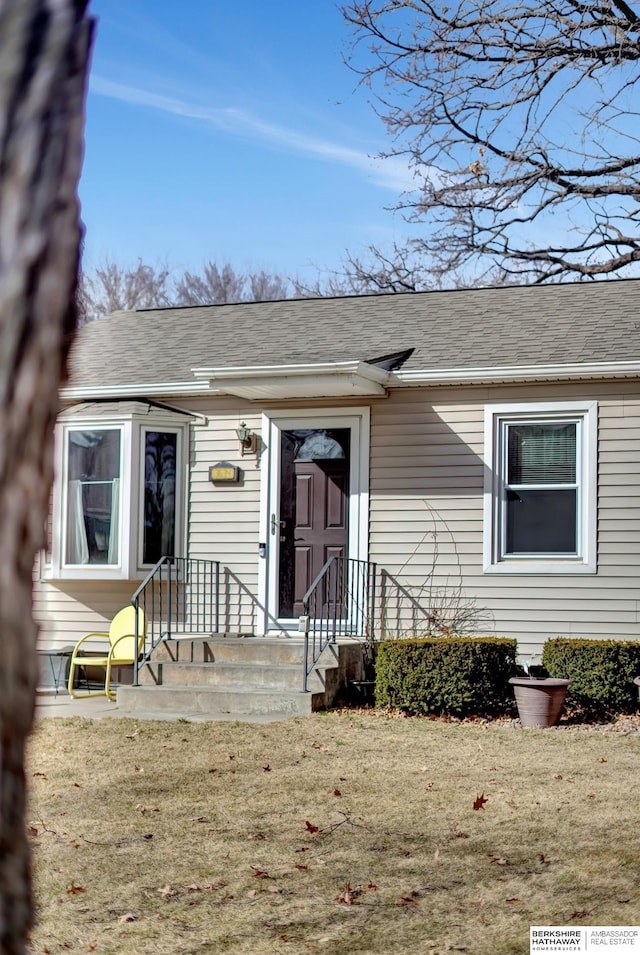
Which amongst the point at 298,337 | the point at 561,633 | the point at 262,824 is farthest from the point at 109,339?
the point at 262,824

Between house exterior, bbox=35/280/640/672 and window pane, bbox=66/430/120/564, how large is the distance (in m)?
0.02

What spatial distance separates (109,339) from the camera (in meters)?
15.0

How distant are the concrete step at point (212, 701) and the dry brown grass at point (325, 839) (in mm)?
888

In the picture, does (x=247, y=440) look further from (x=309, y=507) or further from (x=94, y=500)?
(x=94, y=500)

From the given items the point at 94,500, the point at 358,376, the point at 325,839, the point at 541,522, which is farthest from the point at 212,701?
the point at 325,839

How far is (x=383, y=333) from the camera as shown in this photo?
514 inches

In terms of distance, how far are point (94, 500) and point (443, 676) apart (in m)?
4.75

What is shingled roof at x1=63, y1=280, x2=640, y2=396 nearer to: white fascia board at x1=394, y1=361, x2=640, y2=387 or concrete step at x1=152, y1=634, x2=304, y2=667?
white fascia board at x1=394, y1=361, x2=640, y2=387

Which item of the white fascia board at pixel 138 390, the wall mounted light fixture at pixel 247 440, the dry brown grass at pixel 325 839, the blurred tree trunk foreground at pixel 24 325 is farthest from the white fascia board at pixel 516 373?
the blurred tree trunk foreground at pixel 24 325

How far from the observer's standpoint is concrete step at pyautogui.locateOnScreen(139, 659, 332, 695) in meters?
10.3

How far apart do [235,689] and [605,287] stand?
677 centimetres

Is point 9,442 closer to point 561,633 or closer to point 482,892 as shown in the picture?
point 482,892

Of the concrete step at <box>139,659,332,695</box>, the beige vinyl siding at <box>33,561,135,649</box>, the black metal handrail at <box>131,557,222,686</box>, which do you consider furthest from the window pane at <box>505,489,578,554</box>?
the beige vinyl siding at <box>33,561,135,649</box>

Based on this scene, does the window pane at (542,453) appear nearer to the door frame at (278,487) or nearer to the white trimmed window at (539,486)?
the white trimmed window at (539,486)
